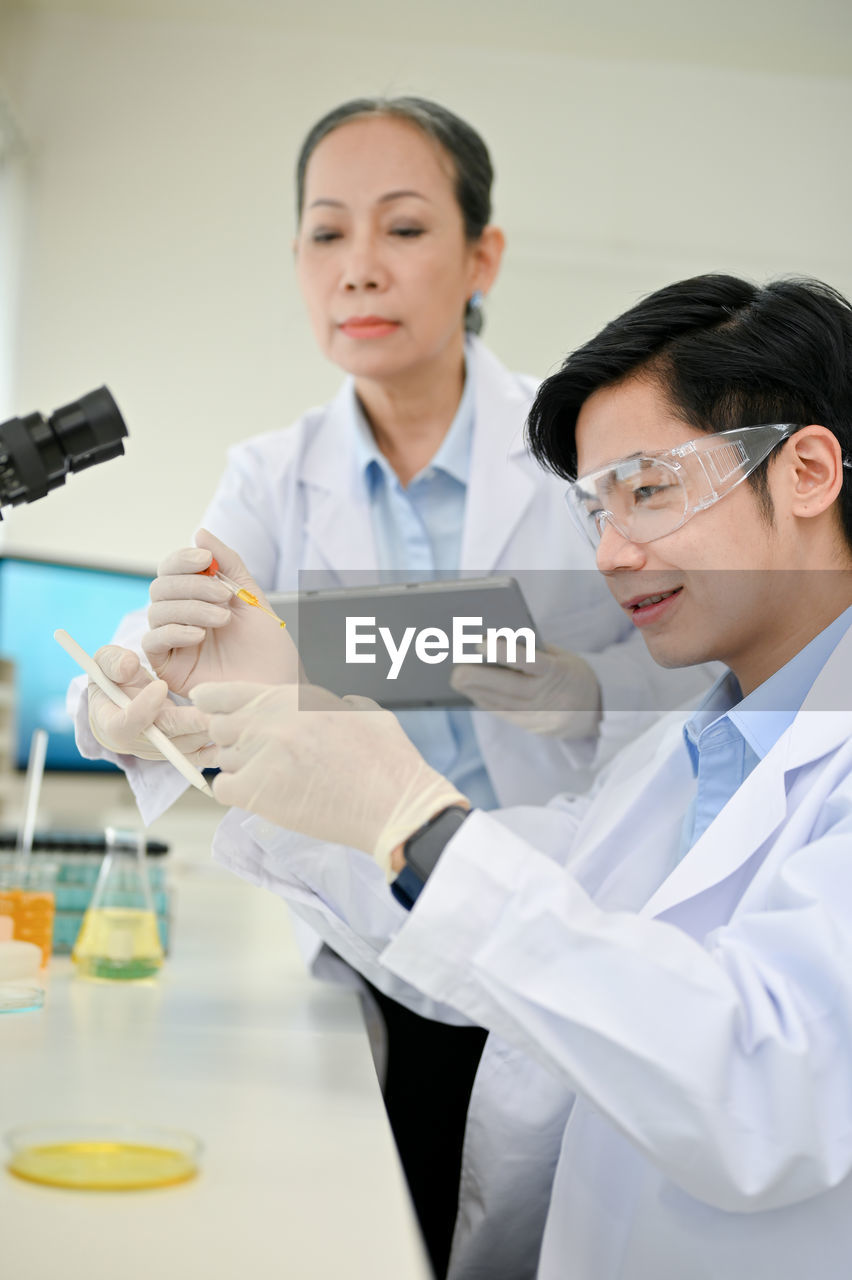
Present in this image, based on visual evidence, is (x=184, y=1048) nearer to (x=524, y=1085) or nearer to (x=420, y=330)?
(x=524, y=1085)

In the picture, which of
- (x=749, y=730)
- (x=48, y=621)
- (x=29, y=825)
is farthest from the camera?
(x=48, y=621)

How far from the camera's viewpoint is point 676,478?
3.51 feet

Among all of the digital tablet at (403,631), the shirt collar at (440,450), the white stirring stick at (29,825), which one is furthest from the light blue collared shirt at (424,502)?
the white stirring stick at (29,825)

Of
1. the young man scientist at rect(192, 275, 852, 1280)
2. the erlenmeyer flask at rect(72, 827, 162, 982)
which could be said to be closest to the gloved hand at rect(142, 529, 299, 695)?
the young man scientist at rect(192, 275, 852, 1280)

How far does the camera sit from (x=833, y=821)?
0.89m

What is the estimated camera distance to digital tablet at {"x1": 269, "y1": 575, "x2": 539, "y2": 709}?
4.83ft

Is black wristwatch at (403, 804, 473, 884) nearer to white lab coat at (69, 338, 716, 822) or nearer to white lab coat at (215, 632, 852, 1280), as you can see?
white lab coat at (215, 632, 852, 1280)

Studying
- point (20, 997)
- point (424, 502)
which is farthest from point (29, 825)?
point (424, 502)

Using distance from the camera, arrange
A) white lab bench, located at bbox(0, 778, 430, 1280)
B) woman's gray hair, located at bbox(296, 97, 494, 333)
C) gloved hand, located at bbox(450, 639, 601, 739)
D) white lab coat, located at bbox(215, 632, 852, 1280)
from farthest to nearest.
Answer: woman's gray hair, located at bbox(296, 97, 494, 333), gloved hand, located at bbox(450, 639, 601, 739), white lab coat, located at bbox(215, 632, 852, 1280), white lab bench, located at bbox(0, 778, 430, 1280)

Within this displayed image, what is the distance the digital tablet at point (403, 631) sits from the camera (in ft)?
4.83

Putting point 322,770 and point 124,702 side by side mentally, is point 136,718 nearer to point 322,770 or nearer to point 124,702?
point 124,702

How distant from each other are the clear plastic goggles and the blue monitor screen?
1719mm

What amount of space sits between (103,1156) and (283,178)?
425 centimetres

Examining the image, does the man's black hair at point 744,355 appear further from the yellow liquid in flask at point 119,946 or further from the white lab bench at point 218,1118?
the yellow liquid in flask at point 119,946
